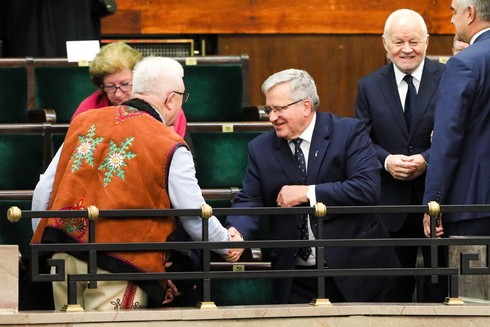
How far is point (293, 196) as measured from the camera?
4.50 meters

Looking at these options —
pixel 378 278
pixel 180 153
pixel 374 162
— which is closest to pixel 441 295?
pixel 378 278

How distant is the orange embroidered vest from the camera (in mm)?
3936

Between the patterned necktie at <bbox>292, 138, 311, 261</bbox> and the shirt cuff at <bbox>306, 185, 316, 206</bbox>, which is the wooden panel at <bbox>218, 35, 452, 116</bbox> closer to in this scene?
the patterned necktie at <bbox>292, 138, 311, 261</bbox>

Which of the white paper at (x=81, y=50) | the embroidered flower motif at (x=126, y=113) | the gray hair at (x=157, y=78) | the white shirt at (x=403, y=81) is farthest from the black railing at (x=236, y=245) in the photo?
the white paper at (x=81, y=50)

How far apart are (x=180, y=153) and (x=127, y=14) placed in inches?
154

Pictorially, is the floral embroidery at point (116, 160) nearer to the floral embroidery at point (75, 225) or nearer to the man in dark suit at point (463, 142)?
the floral embroidery at point (75, 225)

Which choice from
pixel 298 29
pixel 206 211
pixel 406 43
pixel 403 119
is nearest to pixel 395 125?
pixel 403 119

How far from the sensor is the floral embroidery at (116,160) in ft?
12.9

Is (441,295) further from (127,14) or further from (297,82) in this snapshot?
(127,14)

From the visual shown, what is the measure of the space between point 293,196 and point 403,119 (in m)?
0.80

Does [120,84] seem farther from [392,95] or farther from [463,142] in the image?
[463,142]

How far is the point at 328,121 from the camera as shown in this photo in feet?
15.3

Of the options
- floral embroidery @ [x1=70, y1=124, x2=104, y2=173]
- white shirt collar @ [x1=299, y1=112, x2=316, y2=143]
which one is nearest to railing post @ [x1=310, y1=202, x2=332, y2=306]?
white shirt collar @ [x1=299, y1=112, x2=316, y2=143]

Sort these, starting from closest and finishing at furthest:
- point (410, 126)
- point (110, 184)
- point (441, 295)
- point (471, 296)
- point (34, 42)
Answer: point (110, 184) < point (471, 296) < point (441, 295) < point (410, 126) < point (34, 42)
